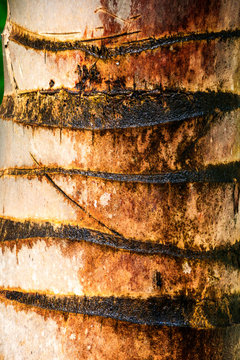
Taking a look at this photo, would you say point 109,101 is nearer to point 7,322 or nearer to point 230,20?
point 230,20

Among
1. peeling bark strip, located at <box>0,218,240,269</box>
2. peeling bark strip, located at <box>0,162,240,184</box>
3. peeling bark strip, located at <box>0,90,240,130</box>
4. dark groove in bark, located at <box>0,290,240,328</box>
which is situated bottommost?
dark groove in bark, located at <box>0,290,240,328</box>

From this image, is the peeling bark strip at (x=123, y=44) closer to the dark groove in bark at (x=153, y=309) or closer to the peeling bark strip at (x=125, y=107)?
the peeling bark strip at (x=125, y=107)

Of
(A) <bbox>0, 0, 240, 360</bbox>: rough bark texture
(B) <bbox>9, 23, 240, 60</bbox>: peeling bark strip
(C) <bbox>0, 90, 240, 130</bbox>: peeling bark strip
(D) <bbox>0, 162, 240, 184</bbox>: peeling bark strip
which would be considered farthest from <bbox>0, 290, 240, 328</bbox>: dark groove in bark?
(B) <bbox>9, 23, 240, 60</bbox>: peeling bark strip

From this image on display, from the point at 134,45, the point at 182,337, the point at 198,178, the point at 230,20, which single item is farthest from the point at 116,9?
the point at 182,337

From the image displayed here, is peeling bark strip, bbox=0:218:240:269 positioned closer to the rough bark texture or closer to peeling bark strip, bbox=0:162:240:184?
the rough bark texture

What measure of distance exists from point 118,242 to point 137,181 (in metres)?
0.12

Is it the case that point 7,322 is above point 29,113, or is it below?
below

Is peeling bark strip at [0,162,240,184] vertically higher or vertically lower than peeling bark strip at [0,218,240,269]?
higher

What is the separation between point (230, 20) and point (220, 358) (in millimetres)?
670

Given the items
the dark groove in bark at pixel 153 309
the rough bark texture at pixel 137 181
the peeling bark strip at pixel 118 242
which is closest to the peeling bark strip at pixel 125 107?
the rough bark texture at pixel 137 181

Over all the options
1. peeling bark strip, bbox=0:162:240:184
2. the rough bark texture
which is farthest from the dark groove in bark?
peeling bark strip, bbox=0:162:240:184

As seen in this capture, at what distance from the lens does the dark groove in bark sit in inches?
33.9

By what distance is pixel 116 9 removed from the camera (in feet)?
2.84

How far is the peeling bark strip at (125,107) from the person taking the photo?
2.81 ft
